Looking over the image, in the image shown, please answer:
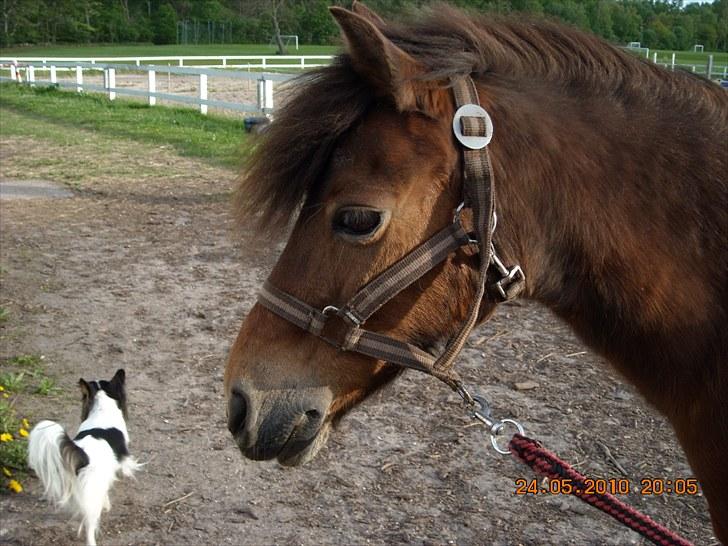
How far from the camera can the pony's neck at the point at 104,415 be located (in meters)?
3.80

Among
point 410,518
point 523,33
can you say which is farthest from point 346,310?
point 410,518

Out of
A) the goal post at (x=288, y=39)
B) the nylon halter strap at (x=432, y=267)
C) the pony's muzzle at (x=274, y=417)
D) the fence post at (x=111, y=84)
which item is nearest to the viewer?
the nylon halter strap at (x=432, y=267)

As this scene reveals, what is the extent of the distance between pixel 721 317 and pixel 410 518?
1998 millimetres

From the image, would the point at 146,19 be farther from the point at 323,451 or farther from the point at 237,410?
the point at 237,410

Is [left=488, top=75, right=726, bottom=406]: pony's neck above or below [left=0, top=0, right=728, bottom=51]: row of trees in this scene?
below

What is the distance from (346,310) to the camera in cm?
184

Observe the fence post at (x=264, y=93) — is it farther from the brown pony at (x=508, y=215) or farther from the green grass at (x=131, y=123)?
the brown pony at (x=508, y=215)

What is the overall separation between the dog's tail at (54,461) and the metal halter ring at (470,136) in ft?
8.55

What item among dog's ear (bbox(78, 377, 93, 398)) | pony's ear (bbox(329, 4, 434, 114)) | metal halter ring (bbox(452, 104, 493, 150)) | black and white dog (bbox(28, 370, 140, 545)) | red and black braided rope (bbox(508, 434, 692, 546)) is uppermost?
pony's ear (bbox(329, 4, 434, 114))

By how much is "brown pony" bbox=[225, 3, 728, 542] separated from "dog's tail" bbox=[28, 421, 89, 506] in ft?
6.05

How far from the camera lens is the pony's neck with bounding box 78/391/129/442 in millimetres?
3801

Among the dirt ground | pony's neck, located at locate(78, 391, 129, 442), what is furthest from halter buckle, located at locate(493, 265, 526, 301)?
pony's neck, located at locate(78, 391, 129, 442)

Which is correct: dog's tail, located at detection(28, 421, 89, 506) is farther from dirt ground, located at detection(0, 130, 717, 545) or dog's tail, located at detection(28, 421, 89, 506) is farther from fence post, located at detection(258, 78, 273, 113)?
fence post, located at detection(258, 78, 273, 113)

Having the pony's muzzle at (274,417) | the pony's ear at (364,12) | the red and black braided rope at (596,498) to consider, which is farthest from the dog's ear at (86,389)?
the pony's ear at (364,12)
